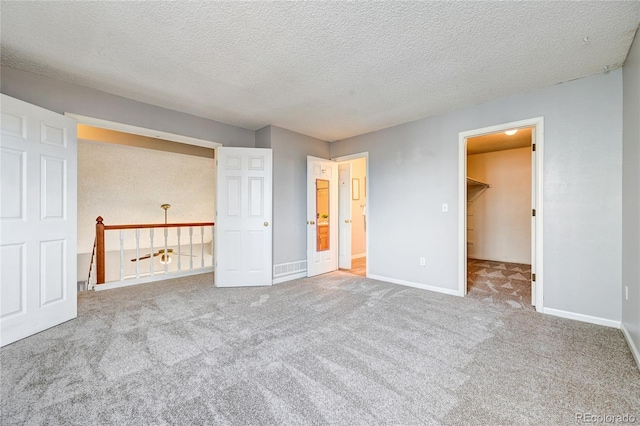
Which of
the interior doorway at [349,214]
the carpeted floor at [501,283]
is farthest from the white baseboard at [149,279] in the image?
the carpeted floor at [501,283]

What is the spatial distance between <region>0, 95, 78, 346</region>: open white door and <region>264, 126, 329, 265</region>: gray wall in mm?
2390

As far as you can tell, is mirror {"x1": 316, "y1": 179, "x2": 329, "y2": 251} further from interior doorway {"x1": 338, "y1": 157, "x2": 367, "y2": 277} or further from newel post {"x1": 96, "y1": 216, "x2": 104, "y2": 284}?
newel post {"x1": 96, "y1": 216, "x2": 104, "y2": 284}

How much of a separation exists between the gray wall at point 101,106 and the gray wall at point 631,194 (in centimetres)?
452

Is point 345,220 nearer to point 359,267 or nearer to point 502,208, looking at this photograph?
point 359,267

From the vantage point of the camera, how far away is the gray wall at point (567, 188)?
255cm

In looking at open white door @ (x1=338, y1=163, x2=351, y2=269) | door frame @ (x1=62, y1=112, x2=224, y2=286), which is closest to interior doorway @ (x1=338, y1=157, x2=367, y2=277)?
open white door @ (x1=338, y1=163, x2=351, y2=269)

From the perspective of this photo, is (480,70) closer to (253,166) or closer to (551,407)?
(551,407)

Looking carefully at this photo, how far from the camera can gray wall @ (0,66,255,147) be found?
2.59m

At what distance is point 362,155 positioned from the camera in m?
4.66

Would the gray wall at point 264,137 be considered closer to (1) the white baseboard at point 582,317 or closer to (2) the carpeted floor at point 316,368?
(2) the carpeted floor at point 316,368

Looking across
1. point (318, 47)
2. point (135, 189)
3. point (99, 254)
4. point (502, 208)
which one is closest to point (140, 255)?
point (135, 189)

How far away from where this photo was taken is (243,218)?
403cm

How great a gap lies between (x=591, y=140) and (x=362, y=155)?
283 cm

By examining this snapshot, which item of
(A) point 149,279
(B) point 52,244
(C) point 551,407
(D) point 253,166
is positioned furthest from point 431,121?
(A) point 149,279
